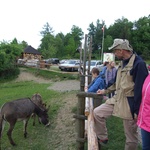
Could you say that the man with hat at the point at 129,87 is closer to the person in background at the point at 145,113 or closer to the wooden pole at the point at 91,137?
the person in background at the point at 145,113

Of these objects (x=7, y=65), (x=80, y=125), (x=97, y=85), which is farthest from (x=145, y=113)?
(x=7, y=65)

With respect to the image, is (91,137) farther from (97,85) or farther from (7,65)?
(7,65)

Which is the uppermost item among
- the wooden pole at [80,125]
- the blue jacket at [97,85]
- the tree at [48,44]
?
the tree at [48,44]

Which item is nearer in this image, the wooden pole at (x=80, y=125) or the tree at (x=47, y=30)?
the wooden pole at (x=80, y=125)

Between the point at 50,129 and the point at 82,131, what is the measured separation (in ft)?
8.57

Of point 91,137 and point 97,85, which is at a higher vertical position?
point 97,85

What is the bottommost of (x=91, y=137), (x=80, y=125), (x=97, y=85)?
(x=80, y=125)

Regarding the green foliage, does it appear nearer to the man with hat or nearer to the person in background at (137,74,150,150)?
the man with hat

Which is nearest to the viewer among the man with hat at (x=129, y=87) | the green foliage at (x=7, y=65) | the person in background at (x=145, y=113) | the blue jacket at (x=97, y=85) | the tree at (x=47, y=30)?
the person in background at (x=145, y=113)

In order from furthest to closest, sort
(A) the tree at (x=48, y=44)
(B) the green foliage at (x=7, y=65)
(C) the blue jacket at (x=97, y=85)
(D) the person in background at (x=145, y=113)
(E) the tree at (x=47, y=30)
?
1. (E) the tree at (x=47, y=30)
2. (A) the tree at (x=48, y=44)
3. (B) the green foliage at (x=7, y=65)
4. (C) the blue jacket at (x=97, y=85)
5. (D) the person in background at (x=145, y=113)

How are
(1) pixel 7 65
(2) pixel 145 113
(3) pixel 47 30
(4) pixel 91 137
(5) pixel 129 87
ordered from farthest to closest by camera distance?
(3) pixel 47 30 < (1) pixel 7 65 < (4) pixel 91 137 < (5) pixel 129 87 < (2) pixel 145 113

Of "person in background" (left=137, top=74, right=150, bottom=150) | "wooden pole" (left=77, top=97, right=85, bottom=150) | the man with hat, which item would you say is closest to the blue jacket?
"wooden pole" (left=77, top=97, right=85, bottom=150)

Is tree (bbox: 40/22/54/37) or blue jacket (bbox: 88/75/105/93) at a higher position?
tree (bbox: 40/22/54/37)

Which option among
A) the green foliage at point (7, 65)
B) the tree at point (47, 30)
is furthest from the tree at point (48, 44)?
the green foliage at point (7, 65)
